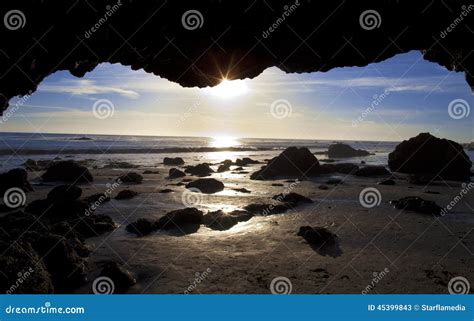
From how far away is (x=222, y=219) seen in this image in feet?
35.2

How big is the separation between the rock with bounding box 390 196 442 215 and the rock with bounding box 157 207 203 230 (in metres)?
7.50

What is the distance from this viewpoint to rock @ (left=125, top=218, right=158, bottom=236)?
9844 millimetres

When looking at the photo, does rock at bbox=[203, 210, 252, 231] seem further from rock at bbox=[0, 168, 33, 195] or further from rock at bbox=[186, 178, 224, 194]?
rock at bbox=[0, 168, 33, 195]

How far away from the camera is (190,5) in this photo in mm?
6832

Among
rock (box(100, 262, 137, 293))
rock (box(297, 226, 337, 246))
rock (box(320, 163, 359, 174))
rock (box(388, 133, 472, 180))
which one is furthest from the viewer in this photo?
rock (box(320, 163, 359, 174))

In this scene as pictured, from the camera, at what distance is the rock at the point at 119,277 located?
6431mm

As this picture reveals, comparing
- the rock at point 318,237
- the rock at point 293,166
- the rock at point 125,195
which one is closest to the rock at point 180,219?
the rock at point 318,237

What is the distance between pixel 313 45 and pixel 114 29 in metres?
4.41

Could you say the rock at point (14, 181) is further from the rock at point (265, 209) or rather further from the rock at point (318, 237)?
the rock at point (318, 237)

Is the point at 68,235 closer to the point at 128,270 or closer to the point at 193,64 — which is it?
the point at 128,270

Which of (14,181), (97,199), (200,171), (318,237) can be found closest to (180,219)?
(318,237)

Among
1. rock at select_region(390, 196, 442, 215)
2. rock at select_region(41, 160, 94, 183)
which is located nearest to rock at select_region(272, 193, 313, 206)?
rock at select_region(390, 196, 442, 215)

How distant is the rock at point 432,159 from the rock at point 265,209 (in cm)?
1658

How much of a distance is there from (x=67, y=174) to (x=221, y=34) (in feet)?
53.5
